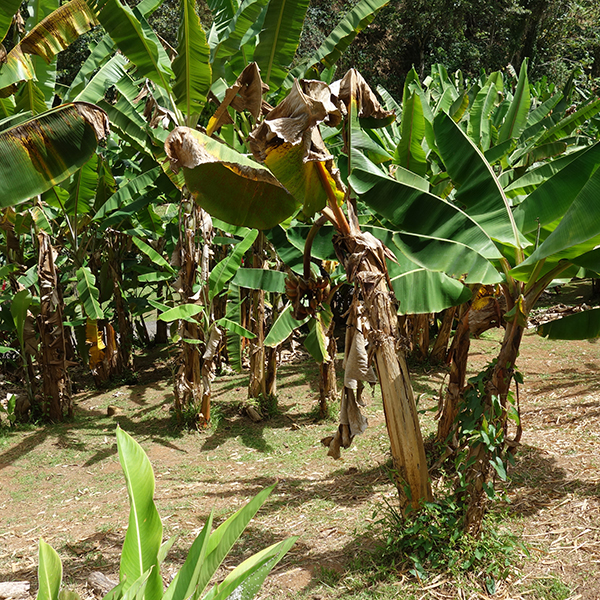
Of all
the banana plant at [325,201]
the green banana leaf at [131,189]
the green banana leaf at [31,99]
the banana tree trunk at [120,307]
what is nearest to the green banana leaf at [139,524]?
the banana plant at [325,201]

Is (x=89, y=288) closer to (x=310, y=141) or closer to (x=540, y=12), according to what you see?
(x=310, y=141)

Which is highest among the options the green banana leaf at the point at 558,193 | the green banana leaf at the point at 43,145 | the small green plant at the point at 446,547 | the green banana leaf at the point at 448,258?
the green banana leaf at the point at 43,145

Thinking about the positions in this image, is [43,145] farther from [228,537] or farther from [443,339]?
[443,339]

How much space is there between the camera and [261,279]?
17.9 feet

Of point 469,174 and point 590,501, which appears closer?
point 469,174

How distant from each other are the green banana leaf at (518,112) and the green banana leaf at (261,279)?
9.67 feet

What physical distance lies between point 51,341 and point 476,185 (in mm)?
5334

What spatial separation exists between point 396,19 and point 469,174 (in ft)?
59.6

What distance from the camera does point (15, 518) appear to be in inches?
178

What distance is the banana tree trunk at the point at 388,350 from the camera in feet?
10.1

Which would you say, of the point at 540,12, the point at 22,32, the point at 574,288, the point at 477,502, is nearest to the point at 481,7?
the point at 540,12

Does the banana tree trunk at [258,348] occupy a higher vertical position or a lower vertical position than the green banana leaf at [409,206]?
lower

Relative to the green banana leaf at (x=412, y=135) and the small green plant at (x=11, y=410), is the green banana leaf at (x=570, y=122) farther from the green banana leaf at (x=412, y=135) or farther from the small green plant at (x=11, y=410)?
the small green plant at (x=11, y=410)

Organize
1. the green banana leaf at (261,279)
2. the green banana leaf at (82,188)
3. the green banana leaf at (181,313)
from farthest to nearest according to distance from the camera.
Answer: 1. the green banana leaf at (82,188)
2. the green banana leaf at (261,279)
3. the green banana leaf at (181,313)
